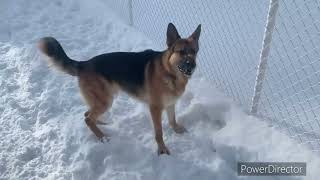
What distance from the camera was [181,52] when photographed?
391 centimetres

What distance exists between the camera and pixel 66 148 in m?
4.47

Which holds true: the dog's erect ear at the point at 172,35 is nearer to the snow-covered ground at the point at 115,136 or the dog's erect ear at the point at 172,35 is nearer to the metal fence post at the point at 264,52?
the metal fence post at the point at 264,52

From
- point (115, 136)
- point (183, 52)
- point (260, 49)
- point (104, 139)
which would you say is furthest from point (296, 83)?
point (104, 139)

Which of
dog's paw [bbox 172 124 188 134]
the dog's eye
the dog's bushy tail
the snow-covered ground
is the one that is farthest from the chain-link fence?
the dog's bushy tail

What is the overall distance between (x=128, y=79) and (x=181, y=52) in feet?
2.72

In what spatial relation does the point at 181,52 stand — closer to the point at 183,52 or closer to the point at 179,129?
the point at 183,52

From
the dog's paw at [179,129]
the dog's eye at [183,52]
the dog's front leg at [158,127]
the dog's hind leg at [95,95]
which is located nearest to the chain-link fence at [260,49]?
the dog's paw at [179,129]

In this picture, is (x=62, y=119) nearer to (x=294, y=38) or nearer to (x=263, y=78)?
(x=263, y=78)

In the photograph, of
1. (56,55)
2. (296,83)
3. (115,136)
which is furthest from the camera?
(296,83)

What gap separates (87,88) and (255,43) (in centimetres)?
264

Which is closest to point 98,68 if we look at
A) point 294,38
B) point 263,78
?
point 263,78

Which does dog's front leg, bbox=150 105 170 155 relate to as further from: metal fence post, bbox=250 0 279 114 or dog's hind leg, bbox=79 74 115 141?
metal fence post, bbox=250 0 279 114

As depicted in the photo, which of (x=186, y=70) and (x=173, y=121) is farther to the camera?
(x=173, y=121)

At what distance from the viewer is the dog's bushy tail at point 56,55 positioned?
433 centimetres
